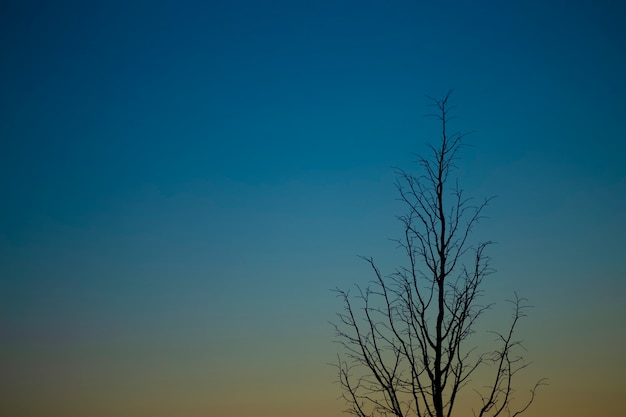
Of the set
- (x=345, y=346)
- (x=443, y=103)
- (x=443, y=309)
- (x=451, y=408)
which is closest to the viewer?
(x=451, y=408)

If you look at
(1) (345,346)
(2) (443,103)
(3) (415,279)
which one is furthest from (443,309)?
(2) (443,103)

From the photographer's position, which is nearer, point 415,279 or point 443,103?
point 415,279

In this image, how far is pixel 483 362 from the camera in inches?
207

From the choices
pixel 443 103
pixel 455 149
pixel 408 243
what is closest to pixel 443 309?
pixel 408 243

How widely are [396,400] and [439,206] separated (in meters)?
2.10

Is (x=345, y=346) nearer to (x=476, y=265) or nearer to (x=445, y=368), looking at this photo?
(x=445, y=368)

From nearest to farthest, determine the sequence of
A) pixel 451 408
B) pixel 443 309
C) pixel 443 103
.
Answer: pixel 451 408 → pixel 443 309 → pixel 443 103

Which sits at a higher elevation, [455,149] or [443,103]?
[443,103]

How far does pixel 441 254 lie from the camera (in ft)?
17.7

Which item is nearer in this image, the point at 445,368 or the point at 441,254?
the point at 445,368

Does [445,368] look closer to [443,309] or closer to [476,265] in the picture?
[443,309]

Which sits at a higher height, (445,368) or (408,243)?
(408,243)

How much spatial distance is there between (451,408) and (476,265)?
1.48m

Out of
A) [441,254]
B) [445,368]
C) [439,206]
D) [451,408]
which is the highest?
[439,206]
